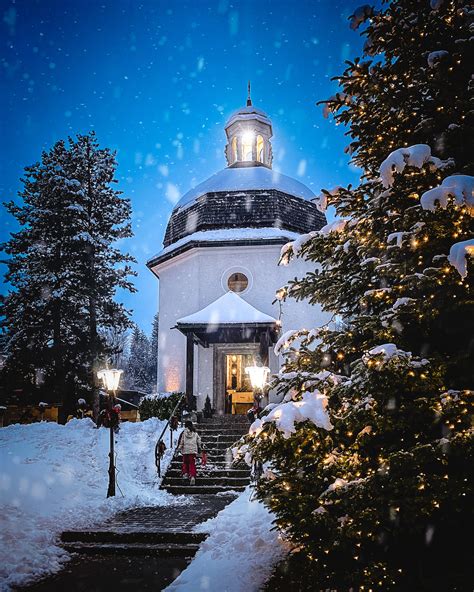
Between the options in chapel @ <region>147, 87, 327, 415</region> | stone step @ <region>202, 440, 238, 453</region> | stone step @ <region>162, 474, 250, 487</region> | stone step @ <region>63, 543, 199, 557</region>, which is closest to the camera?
stone step @ <region>63, 543, 199, 557</region>

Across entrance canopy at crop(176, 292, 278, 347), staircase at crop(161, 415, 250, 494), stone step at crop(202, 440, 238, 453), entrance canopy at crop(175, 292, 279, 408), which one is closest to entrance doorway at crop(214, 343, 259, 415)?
entrance canopy at crop(176, 292, 278, 347)

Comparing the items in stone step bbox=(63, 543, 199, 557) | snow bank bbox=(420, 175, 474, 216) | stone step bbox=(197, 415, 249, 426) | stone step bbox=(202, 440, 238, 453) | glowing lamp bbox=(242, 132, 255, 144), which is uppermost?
glowing lamp bbox=(242, 132, 255, 144)

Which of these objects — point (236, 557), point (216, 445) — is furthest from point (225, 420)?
Result: point (236, 557)

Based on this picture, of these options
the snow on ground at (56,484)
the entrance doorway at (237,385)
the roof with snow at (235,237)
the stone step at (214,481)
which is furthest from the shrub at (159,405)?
the roof with snow at (235,237)

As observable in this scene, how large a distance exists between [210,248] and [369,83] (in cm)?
1589

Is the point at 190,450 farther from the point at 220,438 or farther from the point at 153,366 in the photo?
the point at 153,366

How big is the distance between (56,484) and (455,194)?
32.7ft

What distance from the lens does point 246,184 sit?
2230cm

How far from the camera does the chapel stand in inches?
784

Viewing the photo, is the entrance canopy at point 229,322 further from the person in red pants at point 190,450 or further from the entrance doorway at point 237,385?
the person in red pants at point 190,450

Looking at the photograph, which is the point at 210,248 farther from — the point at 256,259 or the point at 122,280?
the point at 122,280

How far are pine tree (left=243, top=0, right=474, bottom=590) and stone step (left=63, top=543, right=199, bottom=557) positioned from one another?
3.68 meters

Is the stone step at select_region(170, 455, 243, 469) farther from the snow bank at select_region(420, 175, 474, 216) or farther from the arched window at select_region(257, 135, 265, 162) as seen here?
the arched window at select_region(257, 135, 265, 162)

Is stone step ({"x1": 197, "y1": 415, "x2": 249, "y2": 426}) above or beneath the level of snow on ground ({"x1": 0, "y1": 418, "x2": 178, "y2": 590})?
above
